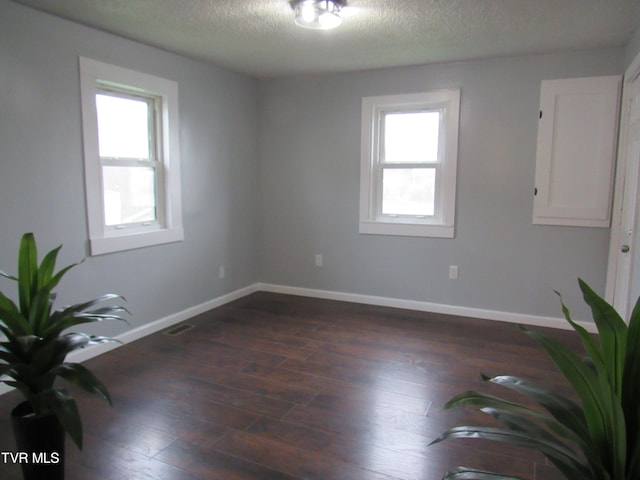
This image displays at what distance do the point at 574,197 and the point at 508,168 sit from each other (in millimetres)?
581

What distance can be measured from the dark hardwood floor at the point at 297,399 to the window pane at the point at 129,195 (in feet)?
3.28

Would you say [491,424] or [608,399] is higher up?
[608,399]

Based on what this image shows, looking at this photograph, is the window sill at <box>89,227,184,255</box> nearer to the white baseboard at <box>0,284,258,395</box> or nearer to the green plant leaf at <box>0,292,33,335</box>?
the white baseboard at <box>0,284,258,395</box>

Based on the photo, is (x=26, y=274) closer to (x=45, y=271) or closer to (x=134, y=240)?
(x=45, y=271)

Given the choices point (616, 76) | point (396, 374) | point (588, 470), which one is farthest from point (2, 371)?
point (616, 76)

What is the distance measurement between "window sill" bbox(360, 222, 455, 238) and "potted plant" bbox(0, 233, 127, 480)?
314cm

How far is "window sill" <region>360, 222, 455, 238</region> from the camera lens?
418cm

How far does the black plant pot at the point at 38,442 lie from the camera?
162 centimetres

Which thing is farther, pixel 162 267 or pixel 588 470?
pixel 162 267

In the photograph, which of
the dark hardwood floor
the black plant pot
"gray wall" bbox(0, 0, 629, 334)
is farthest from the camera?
"gray wall" bbox(0, 0, 629, 334)

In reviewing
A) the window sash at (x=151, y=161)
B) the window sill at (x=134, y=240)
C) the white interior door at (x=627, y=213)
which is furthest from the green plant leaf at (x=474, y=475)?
the window sash at (x=151, y=161)

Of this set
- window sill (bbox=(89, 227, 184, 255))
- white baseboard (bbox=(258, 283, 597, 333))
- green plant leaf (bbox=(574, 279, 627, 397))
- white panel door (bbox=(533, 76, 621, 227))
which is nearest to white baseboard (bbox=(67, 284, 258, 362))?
white baseboard (bbox=(258, 283, 597, 333))

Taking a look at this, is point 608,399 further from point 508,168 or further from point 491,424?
point 508,168

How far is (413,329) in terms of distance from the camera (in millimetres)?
3832
